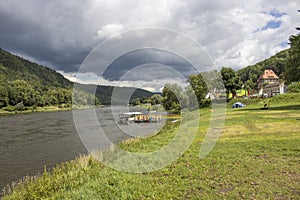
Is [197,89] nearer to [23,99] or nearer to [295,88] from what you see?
[295,88]

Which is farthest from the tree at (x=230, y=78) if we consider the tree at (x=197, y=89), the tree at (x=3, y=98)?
the tree at (x=3, y=98)

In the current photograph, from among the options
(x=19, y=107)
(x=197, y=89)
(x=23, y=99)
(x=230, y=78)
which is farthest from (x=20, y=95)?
(x=230, y=78)

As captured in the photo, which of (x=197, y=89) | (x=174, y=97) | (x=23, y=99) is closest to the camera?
(x=197, y=89)

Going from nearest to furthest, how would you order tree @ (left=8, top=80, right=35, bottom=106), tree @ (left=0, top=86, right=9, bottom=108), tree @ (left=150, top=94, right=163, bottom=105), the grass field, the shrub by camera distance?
the grass field → the shrub → tree @ (left=150, top=94, right=163, bottom=105) → tree @ (left=0, top=86, right=9, bottom=108) → tree @ (left=8, top=80, right=35, bottom=106)

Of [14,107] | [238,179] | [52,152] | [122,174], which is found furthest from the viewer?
[14,107]

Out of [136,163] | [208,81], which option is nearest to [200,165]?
[136,163]

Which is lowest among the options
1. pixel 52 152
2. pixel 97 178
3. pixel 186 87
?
pixel 52 152

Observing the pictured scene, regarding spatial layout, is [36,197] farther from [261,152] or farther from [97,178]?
[261,152]

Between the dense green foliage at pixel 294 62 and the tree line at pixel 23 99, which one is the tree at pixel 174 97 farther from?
the tree line at pixel 23 99

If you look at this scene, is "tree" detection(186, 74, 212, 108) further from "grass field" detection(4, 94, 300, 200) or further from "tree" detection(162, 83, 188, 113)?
"grass field" detection(4, 94, 300, 200)

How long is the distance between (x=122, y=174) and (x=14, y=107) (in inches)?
3928

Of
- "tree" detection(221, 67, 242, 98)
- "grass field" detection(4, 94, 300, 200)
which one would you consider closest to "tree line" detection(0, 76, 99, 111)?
"tree" detection(221, 67, 242, 98)

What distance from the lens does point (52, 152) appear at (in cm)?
2255

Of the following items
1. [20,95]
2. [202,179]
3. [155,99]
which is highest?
[20,95]
